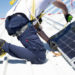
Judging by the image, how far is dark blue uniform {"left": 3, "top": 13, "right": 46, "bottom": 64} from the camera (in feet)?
8.16

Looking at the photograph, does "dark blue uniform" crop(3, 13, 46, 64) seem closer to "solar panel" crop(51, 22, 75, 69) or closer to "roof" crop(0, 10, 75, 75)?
"roof" crop(0, 10, 75, 75)

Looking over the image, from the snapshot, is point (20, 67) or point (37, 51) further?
point (37, 51)

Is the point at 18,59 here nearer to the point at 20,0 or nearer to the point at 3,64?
the point at 3,64

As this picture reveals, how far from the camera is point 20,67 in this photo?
7.42ft

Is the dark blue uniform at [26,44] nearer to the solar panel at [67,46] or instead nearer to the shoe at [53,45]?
the solar panel at [67,46]

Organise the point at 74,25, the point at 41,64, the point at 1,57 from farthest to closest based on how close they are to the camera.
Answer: the point at 74,25
the point at 1,57
the point at 41,64

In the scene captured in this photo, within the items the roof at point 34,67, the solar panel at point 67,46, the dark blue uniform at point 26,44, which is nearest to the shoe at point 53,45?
the solar panel at point 67,46

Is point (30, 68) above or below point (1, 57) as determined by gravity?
below

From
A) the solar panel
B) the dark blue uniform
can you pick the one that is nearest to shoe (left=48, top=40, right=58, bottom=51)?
the solar panel

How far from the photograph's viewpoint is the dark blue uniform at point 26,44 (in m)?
2.49

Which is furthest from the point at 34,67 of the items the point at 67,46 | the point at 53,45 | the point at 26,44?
the point at 53,45

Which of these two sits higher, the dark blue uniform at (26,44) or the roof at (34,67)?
the dark blue uniform at (26,44)

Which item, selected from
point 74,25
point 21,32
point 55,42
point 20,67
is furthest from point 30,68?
point 74,25

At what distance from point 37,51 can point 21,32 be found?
363mm
